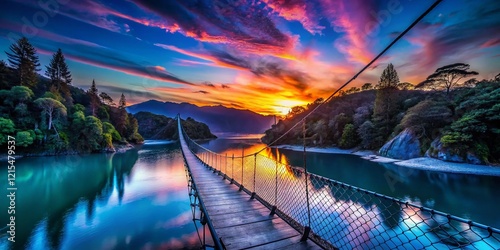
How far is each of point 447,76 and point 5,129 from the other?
44399 millimetres

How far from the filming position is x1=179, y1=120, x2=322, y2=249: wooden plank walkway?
2385 mm

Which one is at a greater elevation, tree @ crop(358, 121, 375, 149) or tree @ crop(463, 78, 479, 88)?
tree @ crop(463, 78, 479, 88)

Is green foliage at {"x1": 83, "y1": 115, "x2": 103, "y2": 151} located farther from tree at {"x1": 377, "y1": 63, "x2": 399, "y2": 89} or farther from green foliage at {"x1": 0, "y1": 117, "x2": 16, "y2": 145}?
tree at {"x1": 377, "y1": 63, "x2": 399, "y2": 89}

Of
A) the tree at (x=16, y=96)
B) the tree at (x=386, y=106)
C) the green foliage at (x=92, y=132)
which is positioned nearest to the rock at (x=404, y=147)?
the tree at (x=386, y=106)

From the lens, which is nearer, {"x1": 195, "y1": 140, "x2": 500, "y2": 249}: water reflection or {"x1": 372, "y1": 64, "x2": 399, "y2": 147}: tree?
{"x1": 195, "y1": 140, "x2": 500, "y2": 249}: water reflection

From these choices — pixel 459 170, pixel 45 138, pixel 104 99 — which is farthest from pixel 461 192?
pixel 104 99

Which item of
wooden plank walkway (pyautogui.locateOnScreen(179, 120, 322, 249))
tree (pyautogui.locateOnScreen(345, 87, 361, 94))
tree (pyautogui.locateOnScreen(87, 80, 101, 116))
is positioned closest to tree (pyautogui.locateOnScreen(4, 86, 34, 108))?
tree (pyautogui.locateOnScreen(87, 80, 101, 116))

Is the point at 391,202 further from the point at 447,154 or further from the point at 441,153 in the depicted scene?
the point at 441,153

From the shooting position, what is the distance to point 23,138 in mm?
18078

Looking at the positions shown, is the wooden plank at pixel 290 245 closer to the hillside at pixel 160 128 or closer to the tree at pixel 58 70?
the tree at pixel 58 70

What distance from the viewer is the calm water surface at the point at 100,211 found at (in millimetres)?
5910

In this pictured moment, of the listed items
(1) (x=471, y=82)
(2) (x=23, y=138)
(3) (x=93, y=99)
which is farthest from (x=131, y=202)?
(1) (x=471, y=82)

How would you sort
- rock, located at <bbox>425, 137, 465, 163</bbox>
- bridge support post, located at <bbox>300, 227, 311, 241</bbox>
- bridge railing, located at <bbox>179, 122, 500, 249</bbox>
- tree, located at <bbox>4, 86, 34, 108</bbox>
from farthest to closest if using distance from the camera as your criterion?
tree, located at <bbox>4, 86, 34, 108</bbox> < rock, located at <bbox>425, 137, 465, 163</bbox> < bridge support post, located at <bbox>300, 227, 311, 241</bbox> < bridge railing, located at <bbox>179, 122, 500, 249</bbox>

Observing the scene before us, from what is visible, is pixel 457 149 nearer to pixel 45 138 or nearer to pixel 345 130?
pixel 345 130
